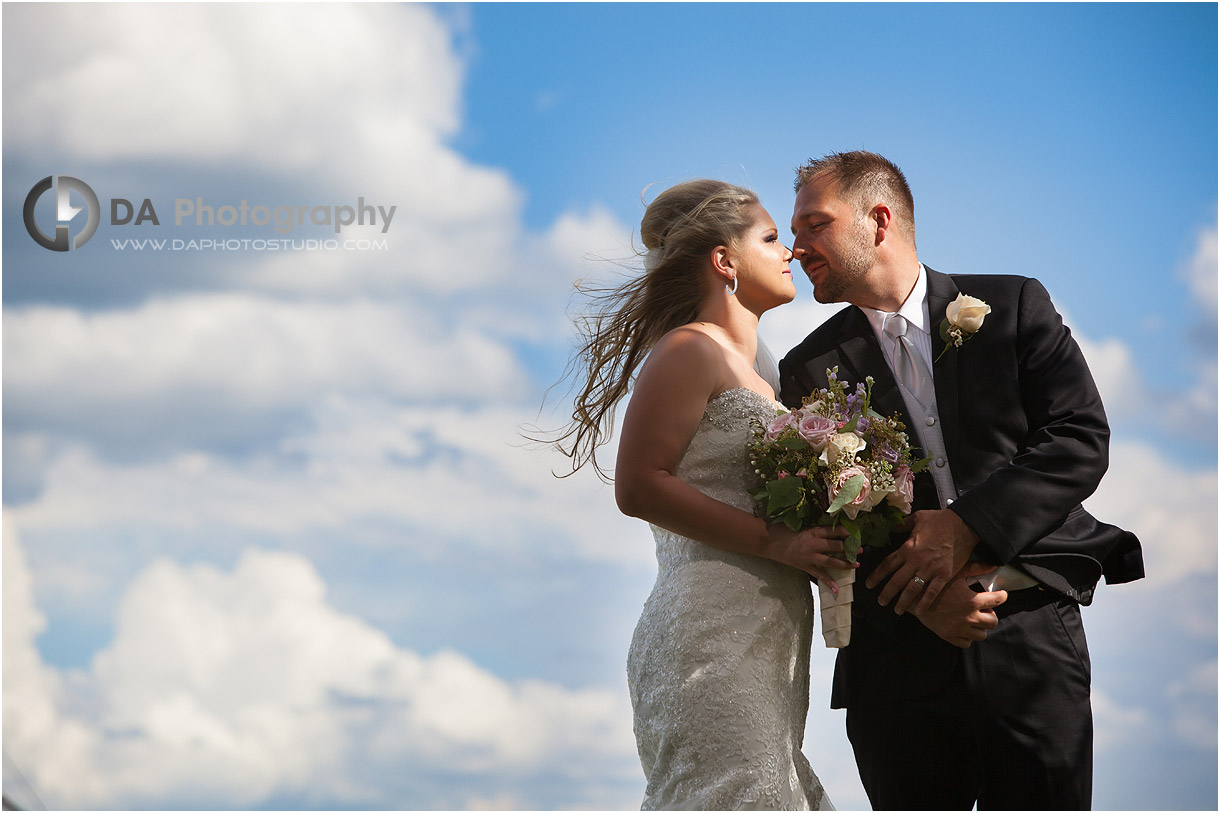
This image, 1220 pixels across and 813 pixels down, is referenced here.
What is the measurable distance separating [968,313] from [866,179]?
0.88 m

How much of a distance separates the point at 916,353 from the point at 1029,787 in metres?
1.72

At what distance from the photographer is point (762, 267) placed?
172 inches

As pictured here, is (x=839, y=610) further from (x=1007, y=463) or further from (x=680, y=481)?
(x=1007, y=463)

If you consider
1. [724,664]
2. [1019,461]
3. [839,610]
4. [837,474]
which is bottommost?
[724,664]

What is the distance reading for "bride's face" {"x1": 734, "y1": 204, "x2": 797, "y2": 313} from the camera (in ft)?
14.3

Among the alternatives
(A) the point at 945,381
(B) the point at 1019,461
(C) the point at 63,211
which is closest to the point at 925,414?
(A) the point at 945,381

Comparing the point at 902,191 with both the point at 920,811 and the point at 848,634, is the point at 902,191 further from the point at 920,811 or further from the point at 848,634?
the point at 920,811

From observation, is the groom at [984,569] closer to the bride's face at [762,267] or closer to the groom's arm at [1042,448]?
the groom's arm at [1042,448]

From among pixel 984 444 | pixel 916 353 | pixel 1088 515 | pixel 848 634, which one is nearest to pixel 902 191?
pixel 916 353

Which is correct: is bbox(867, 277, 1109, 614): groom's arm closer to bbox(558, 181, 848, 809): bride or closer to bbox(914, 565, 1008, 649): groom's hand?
bbox(914, 565, 1008, 649): groom's hand

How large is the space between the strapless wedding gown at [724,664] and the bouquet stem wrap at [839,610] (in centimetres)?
16

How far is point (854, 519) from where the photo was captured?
147 inches

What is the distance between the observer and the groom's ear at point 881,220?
4695 millimetres

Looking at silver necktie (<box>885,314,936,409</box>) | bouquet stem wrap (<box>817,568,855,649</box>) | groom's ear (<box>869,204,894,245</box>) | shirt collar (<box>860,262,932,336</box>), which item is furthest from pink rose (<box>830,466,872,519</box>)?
groom's ear (<box>869,204,894,245</box>)
